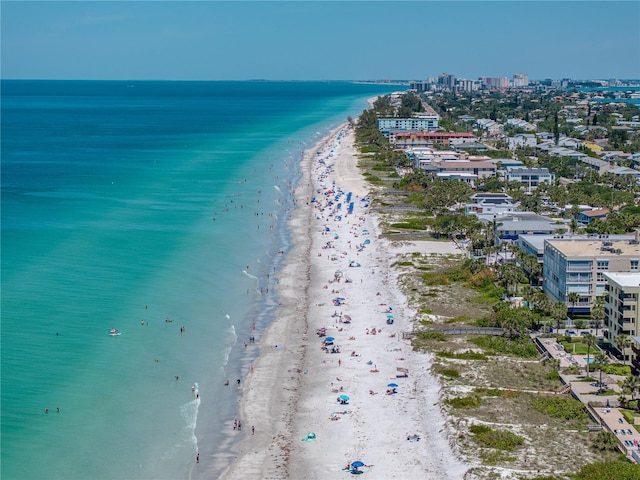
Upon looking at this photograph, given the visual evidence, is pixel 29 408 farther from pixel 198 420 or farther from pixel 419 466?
pixel 419 466

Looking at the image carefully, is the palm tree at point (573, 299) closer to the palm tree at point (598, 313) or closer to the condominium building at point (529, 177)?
the palm tree at point (598, 313)

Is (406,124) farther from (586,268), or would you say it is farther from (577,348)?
(577,348)

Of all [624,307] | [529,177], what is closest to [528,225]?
[624,307]

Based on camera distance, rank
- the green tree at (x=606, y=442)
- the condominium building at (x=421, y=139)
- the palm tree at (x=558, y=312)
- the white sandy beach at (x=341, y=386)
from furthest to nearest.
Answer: the condominium building at (x=421, y=139) → the palm tree at (x=558, y=312) → the white sandy beach at (x=341, y=386) → the green tree at (x=606, y=442)

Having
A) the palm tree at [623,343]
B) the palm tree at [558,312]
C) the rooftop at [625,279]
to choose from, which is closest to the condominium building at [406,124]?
the palm tree at [558,312]

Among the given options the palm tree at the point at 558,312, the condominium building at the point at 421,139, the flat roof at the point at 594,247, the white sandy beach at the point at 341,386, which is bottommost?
the white sandy beach at the point at 341,386
